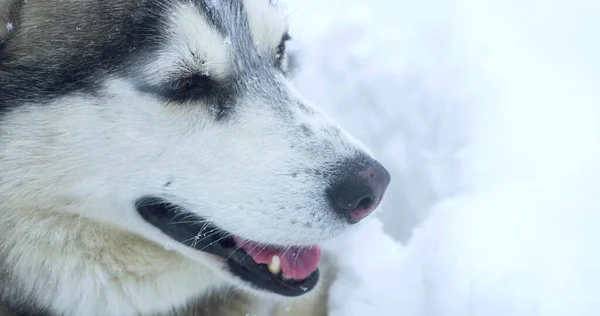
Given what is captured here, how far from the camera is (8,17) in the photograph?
1.98 metres

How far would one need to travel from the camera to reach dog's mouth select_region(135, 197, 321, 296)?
6.47ft

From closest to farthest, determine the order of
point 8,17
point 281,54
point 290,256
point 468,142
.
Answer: point 8,17, point 290,256, point 281,54, point 468,142

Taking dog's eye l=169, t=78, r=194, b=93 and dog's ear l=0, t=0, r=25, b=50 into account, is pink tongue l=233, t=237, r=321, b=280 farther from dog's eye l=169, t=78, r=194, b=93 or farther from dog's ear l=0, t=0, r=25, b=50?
dog's ear l=0, t=0, r=25, b=50

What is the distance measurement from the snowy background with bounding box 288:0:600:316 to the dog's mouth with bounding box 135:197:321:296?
0.68m

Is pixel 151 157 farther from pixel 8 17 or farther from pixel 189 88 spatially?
pixel 8 17

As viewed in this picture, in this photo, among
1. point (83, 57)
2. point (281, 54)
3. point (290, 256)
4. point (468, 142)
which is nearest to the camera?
point (83, 57)

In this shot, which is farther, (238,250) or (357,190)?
(238,250)

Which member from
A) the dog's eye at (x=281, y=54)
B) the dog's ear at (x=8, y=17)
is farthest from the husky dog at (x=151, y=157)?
the dog's eye at (x=281, y=54)

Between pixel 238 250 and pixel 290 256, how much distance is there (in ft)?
0.58

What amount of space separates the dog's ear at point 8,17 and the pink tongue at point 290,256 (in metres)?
0.91

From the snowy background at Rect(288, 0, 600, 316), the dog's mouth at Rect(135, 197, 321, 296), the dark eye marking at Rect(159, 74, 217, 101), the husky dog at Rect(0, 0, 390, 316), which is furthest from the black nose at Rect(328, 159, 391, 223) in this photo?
the snowy background at Rect(288, 0, 600, 316)

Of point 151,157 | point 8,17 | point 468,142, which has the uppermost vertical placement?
point 8,17

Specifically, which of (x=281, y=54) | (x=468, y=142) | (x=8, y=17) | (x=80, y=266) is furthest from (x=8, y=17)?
(x=468, y=142)

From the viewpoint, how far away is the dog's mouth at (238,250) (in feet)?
6.47
